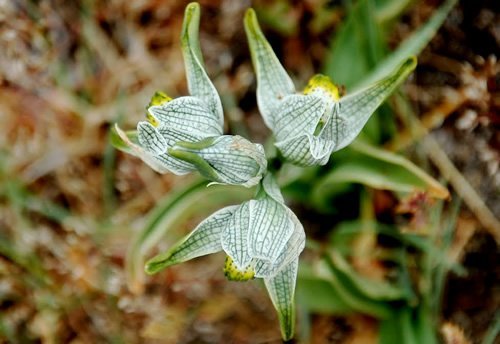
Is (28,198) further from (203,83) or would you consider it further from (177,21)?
(203,83)

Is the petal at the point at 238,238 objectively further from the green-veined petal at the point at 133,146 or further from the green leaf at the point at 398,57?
the green leaf at the point at 398,57

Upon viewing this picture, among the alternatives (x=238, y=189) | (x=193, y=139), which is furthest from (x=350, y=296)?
(x=193, y=139)

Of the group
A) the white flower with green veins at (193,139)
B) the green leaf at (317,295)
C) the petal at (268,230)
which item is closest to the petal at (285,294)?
the petal at (268,230)

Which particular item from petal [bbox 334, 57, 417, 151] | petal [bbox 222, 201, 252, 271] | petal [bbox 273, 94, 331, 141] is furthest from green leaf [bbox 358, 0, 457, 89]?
petal [bbox 222, 201, 252, 271]

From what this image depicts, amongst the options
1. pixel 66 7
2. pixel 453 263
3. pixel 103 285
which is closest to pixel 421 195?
pixel 453 263

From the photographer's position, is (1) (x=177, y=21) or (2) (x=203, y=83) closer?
(2) (x=203, y=83)

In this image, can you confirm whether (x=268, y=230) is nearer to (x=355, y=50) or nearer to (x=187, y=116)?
(x=187, y=116)

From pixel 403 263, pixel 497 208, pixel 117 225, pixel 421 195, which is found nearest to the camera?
pixel 421 195
